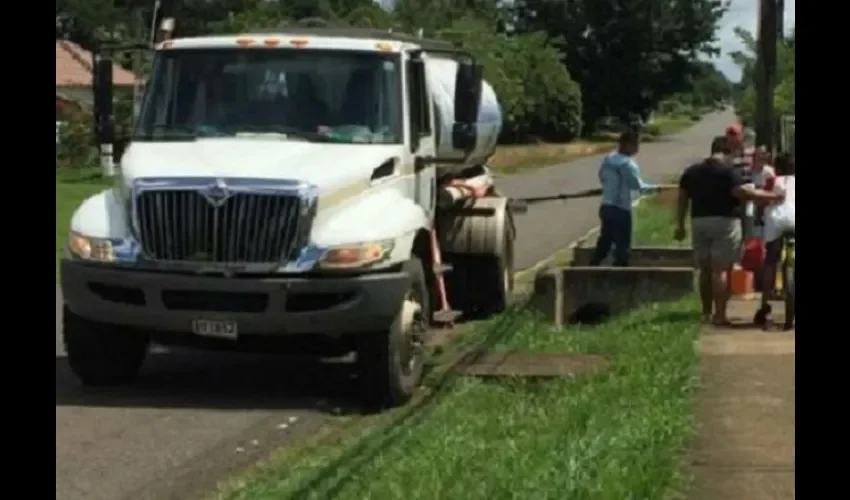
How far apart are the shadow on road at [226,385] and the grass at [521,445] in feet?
2.65

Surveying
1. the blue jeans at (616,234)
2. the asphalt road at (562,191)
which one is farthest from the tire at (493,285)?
the asphalt road at (562,191)

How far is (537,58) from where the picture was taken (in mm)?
77312


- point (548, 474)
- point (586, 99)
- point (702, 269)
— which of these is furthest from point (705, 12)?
point (548, 474)

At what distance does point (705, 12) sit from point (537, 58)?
2338 cm

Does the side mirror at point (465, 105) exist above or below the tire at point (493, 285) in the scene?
above

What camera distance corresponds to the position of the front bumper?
37.1 ft

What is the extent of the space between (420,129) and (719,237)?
288 centimetres

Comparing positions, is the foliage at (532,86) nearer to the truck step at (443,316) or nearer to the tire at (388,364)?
the truck step at (443,316)

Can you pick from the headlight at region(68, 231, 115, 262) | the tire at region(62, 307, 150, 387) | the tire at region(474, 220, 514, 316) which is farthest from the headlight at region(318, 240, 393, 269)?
the tire at region(474, 220, 514, 316)

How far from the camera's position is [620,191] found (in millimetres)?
18344

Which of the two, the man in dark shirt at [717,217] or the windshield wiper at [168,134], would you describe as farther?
the man in dark shirt at [717,217]

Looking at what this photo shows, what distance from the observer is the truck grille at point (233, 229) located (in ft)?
37.3

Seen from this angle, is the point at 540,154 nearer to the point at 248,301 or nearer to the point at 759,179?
the point at 759,179
